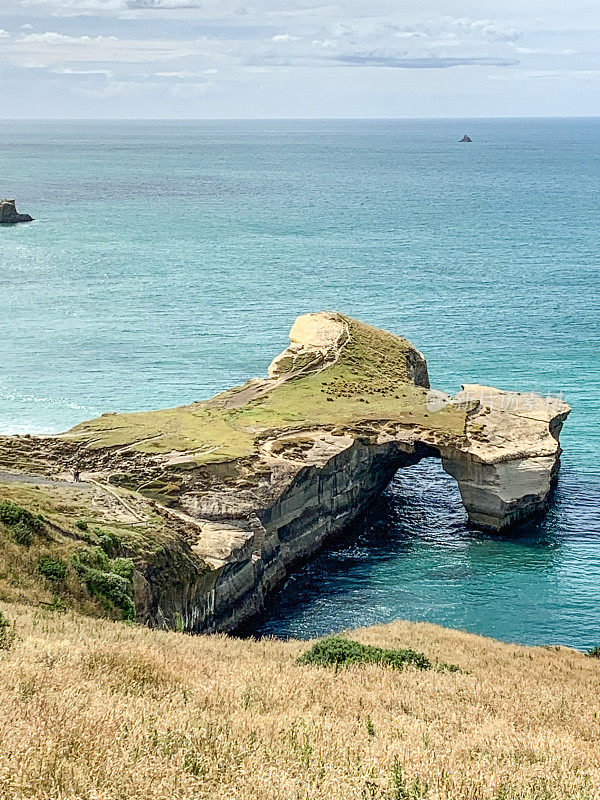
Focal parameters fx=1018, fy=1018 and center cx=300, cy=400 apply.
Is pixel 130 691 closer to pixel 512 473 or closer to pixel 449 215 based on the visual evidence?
pixel 512 473

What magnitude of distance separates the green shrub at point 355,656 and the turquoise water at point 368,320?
1584 centimetres

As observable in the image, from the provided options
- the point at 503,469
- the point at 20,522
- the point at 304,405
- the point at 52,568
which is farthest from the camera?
the point at 304,405

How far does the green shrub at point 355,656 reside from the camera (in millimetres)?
27047

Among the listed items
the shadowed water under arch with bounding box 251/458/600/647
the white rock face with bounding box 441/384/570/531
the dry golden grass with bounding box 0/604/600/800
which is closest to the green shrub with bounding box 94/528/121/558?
the shadowed water under arch with bounding box 251/458/600/647

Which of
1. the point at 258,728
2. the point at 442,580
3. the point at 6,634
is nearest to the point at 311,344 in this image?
the point at 442,580

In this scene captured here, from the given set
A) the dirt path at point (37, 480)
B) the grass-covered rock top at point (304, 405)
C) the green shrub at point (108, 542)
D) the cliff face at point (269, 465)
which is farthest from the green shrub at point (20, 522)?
the grass-covered rock top at point (304, 405)

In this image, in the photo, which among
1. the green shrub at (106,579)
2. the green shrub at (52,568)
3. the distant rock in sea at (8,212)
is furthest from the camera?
the distant rock in sea at (8,212)

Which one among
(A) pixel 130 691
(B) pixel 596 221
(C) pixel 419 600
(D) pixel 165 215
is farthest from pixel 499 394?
(D) pixel 165 215

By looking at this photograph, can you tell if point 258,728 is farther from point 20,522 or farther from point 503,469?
point 503,469

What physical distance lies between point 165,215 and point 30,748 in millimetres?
165572

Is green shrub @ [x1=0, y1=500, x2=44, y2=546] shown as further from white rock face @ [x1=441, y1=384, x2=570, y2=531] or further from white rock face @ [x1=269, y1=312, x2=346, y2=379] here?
white rock face @ [x1=269, y1=312, x2=346, y2=379]

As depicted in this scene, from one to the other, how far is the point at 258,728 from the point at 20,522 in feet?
71.3

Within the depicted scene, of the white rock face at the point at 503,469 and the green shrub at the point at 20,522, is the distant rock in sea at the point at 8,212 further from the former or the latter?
the green shrub at the point at 20,522

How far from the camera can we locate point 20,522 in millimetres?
35875
